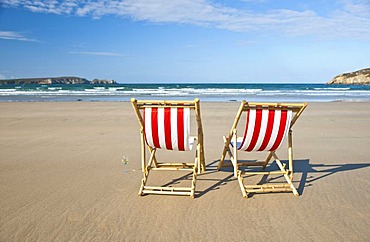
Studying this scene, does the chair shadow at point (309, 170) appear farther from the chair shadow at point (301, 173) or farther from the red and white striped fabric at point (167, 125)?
the red and white striped fabric at point (167, 125)

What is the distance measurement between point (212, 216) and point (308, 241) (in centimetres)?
93

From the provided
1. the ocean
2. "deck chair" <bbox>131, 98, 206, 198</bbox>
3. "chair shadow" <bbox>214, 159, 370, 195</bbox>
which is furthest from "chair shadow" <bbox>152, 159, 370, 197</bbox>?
the ocean

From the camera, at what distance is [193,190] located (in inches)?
153

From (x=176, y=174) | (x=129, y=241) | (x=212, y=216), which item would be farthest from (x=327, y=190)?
(x=129, y=241)

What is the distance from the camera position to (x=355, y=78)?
89625 millimetres

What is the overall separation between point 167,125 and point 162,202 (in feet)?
A: 2.90

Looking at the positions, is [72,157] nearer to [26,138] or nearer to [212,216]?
[26,138]

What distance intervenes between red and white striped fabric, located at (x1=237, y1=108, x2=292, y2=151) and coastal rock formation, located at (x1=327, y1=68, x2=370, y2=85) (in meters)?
92.3

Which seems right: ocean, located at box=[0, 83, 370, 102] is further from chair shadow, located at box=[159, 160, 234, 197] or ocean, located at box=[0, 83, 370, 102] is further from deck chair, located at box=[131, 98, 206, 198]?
deck chair, located at box=[131, 98, 206, 198]

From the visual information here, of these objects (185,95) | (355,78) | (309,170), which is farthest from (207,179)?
(355,78)

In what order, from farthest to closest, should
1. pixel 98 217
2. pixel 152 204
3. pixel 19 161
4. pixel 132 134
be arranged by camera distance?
1. pixel 132 134
2. pixel 19 161
3. pixel 152 204
4. pixel 98 217

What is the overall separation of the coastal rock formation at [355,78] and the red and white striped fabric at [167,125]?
92880 millimetres

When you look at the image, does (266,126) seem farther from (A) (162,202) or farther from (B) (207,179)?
(A) (162,202)

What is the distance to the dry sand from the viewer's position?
3025 millimetres
